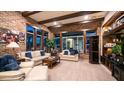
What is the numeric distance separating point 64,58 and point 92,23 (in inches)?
111

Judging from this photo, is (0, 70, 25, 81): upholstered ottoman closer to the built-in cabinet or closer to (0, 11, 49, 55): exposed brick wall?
(0, 11, 49, 55): exposed brick wall

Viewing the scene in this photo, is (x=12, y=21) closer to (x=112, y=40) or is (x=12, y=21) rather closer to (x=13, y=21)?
(x=13, y=21)

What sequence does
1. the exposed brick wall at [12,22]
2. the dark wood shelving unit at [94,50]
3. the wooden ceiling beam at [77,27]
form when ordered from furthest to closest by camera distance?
the wooden ceiling beam at [77,27] < the dark wood shelving unit at [94,50] < the exposed brick wall at [12,22]

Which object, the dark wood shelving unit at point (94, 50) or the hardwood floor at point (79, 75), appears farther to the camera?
the dark wood shelving unit at point (94, 50)

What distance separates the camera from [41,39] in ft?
21.8

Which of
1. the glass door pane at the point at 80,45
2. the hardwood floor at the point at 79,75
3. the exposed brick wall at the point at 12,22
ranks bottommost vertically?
the hardwood floor at the point at 79,75

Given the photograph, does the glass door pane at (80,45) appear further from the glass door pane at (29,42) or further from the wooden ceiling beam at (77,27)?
the glass door pane at (29,42)

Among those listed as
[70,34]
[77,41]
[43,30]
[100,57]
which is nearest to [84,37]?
[77,41]

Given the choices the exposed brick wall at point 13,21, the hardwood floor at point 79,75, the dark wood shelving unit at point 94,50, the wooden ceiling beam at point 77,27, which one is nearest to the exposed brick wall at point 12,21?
the exposed brick wall at point 13,21

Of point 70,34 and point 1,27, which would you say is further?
point 70,34

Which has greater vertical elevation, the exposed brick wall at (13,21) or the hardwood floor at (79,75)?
Result: the exposed brick wall at (13,21)
